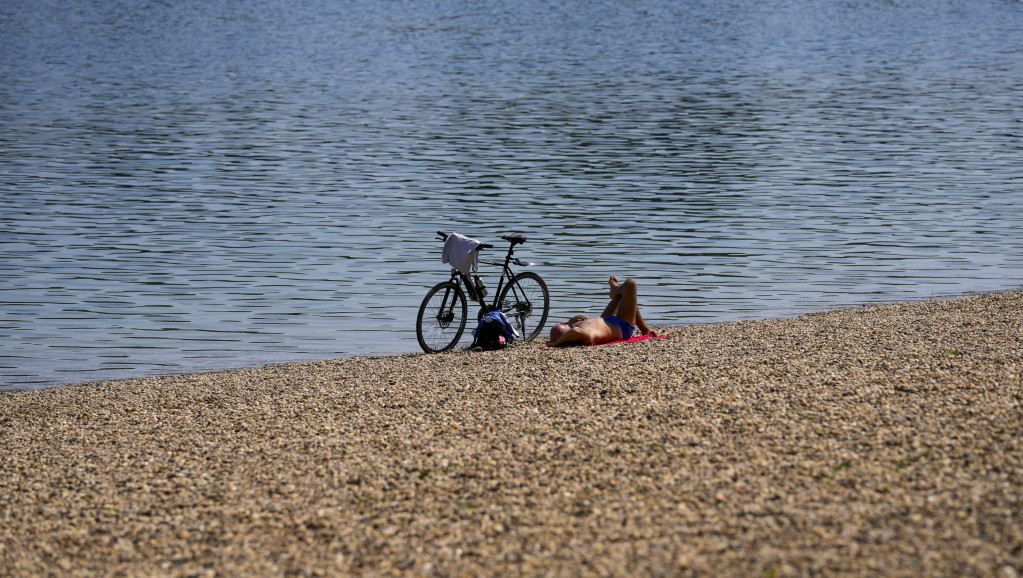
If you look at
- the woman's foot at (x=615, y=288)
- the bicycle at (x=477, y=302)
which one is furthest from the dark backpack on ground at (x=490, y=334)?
the woman's foot at (x=615, y=288)

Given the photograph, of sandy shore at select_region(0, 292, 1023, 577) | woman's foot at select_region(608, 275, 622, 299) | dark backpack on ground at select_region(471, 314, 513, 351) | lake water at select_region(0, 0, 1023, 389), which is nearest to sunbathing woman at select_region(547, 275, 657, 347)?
woman's foot at select_region(608, 275, 622, 299)

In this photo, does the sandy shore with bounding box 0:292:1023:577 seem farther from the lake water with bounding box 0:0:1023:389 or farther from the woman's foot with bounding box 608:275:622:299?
the lake water with bounding box 0:0:1023:389

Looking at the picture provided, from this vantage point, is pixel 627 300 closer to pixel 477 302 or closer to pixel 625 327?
pixel 625 327

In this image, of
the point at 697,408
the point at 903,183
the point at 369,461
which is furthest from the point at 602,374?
the point at 903,183

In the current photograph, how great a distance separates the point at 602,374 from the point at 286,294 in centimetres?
902

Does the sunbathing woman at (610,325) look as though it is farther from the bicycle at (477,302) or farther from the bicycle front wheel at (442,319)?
the bicycle front wheel at (442,319)

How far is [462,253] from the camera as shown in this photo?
12781 mm

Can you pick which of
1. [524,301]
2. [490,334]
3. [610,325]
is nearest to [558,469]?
[610,325]

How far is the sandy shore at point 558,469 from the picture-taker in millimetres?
5844

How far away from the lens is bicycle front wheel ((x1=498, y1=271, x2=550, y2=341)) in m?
13.4

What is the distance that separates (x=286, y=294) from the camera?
1786cm

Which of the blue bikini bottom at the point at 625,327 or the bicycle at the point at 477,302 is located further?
the bicycle at the point at 477,302

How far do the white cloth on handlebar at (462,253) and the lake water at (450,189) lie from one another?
208 cm

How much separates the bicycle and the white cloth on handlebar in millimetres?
109
